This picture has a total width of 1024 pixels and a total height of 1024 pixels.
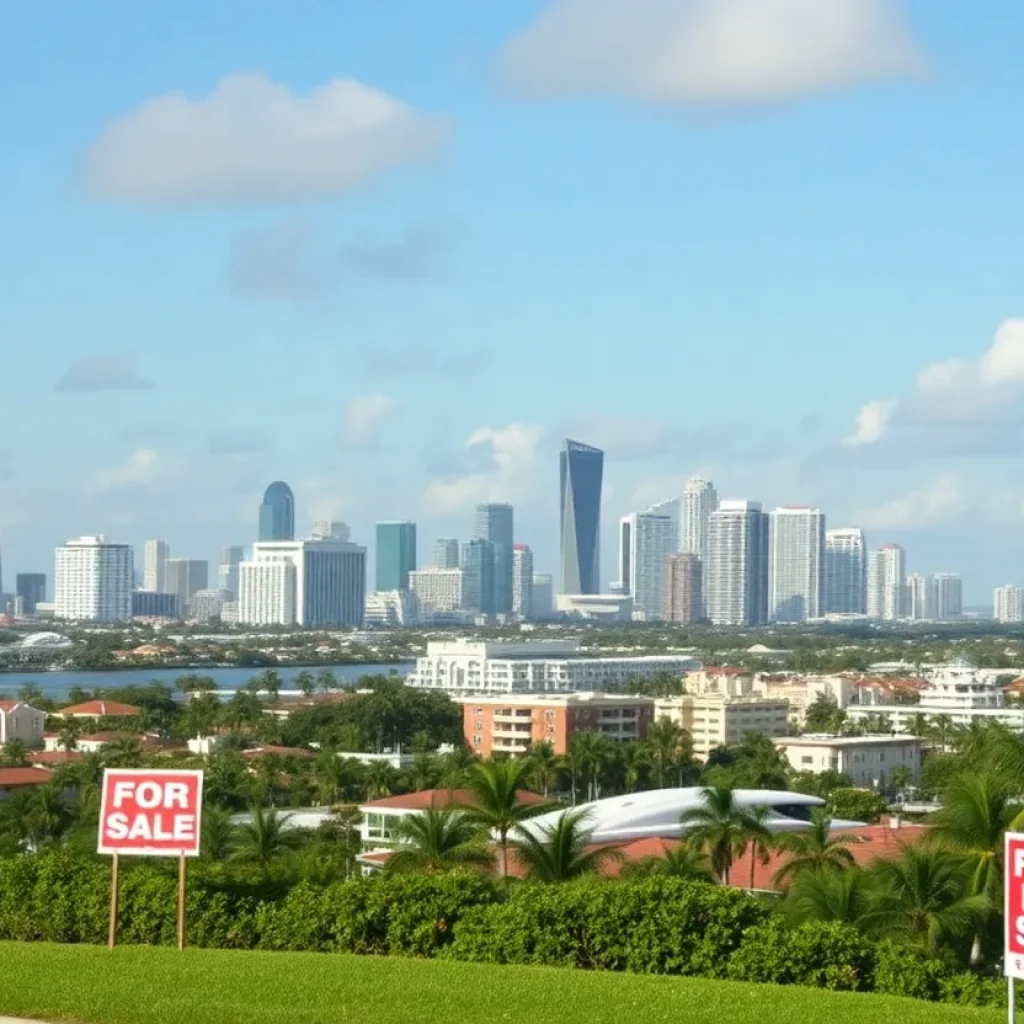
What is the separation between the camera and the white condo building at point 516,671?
89.1 meters

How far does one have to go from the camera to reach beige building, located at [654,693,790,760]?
62.8 meters

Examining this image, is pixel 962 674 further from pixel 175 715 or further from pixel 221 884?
pixel 221 884

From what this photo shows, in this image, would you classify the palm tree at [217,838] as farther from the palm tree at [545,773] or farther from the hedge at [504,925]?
the palm tree at [545,773]

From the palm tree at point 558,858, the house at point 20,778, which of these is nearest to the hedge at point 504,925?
the palm tree at point 558,858

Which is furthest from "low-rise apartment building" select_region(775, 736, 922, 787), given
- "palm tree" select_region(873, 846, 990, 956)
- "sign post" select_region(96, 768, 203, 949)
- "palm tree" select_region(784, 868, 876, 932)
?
"sign post" select_region(96, 768, 203, 949)

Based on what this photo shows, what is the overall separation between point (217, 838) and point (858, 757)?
3443 centimetres

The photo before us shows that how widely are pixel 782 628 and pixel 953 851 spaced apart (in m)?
180

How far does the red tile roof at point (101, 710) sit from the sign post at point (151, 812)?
53255 mm

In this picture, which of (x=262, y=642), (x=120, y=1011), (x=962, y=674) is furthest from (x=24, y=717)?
Answer: (x=262, y=642)

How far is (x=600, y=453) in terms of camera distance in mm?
198250

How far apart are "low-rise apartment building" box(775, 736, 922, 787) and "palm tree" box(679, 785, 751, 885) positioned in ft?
103

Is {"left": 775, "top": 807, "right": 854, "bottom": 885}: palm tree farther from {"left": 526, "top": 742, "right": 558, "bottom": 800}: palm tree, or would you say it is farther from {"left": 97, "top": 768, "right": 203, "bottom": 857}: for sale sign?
{"left": 526, "top": 742, "right": 558, "bottom": 800}: palm tree

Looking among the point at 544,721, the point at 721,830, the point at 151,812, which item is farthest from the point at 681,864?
the point at 544,721

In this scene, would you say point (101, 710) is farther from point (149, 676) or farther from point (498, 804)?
point (149, 676)
